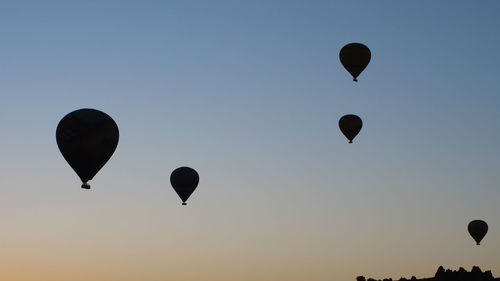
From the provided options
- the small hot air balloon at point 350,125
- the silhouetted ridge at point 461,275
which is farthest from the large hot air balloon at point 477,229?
the silhouetted ridge at point 461,275

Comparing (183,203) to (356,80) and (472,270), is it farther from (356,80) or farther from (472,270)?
(472,270)

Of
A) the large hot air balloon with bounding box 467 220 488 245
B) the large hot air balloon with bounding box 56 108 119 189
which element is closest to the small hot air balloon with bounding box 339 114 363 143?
the large hot air balloon with bounding box 467 220 488 245

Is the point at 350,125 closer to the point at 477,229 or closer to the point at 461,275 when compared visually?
the point at 477,229

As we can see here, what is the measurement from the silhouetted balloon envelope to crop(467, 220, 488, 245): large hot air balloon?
23.1 metres

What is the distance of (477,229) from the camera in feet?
288

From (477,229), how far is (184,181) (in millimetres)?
29421

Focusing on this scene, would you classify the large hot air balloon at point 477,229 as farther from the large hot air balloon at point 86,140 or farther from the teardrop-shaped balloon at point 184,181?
the large hot air balloon at point 86,140

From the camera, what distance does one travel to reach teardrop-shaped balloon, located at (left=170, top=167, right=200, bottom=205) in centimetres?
7769

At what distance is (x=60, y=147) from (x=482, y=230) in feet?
152

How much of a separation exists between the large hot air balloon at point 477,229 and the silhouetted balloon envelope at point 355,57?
23.1m

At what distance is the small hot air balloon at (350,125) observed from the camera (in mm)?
80000

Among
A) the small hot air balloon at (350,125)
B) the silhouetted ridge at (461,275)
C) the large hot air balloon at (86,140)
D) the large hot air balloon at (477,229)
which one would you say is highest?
the small hot air balloon at (350,125)

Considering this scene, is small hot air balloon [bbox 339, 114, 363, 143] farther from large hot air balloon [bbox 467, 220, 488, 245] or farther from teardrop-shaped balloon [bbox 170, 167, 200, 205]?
large hot air balloon [bbox 467, 220, 488, 245]

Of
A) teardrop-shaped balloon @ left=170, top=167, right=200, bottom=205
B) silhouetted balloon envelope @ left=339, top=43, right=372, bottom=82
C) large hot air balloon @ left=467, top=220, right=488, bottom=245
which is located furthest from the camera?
large hot air balloon @ left=467, top=220, right=488, bottom=245
